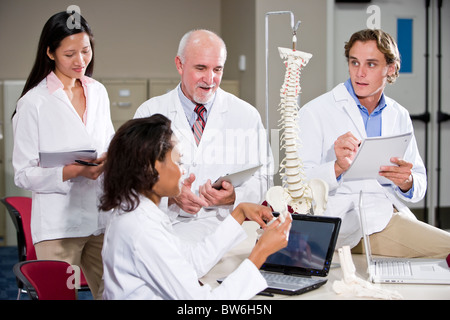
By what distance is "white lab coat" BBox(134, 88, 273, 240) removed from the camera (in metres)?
2.33

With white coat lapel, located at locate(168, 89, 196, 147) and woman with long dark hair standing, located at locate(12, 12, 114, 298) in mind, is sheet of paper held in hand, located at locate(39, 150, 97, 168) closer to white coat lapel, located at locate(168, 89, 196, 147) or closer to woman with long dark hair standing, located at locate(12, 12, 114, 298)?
woman with long dark hair standing, located at locate(12, 12, 114, 298)

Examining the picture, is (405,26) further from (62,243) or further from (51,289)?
(51,289)

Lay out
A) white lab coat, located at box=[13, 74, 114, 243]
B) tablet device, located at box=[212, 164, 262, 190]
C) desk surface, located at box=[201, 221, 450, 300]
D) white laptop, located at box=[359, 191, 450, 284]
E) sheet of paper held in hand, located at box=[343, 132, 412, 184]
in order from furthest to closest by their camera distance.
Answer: white lab coat, located at box=[13, 74, 114, 243], tablet device, located at box=[212, 164, 262, 190], sheet of paper held in hand, located at box=[343, 132, 412, 184], white laptop, located at box=[359, 191, 450, 284], desk surface, located at box=[201, 221, 450, 300]

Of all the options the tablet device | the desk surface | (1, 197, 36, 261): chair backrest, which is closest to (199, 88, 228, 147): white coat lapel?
the tablet device

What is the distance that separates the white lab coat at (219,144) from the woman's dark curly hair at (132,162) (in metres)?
0.74

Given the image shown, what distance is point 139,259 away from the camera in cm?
146

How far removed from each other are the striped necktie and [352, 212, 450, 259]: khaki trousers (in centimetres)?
76

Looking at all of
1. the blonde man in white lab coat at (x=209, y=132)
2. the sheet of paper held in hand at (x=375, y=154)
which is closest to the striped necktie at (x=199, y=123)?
the blonde man in white lab coat at (x=209, y=132)

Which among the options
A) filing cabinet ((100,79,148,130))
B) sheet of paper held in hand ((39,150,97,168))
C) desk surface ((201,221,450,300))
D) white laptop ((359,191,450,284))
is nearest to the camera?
desk surface ((201,221,450,300))

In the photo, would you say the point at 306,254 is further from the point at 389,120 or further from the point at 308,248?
the point at 389,120

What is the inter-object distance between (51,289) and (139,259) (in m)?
0.57

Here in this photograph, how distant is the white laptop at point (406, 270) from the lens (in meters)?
1.71

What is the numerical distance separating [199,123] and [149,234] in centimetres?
100

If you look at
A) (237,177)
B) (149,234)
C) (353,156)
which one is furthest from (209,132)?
(149,234)
